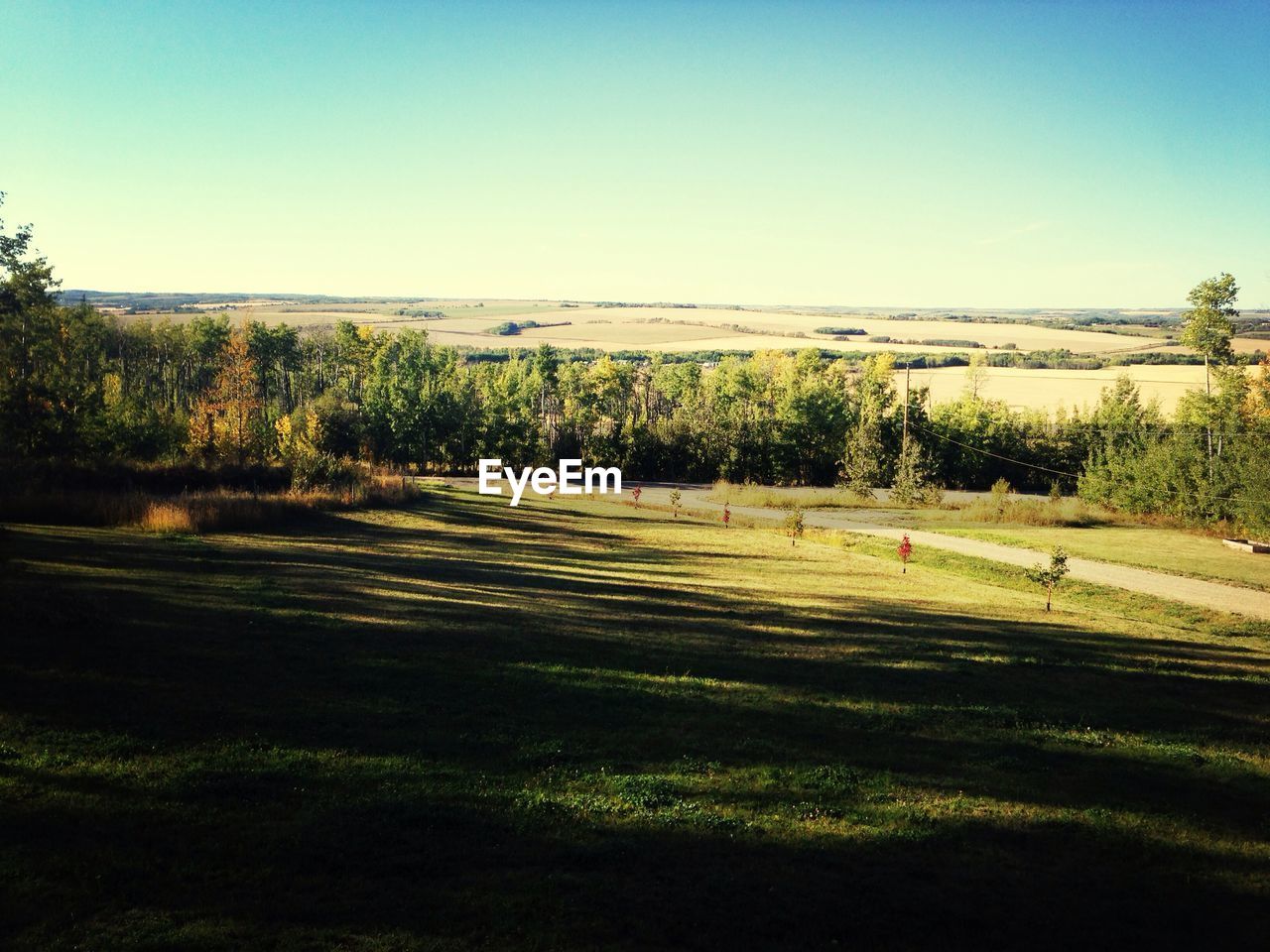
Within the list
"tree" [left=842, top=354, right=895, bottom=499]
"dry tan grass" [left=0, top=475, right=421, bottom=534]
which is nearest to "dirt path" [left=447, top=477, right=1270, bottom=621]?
"tree" [left=842, top=354, right=895, bottom=499]

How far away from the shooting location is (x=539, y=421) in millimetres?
91812

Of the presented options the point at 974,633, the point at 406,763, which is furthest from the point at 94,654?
the point at 974,633

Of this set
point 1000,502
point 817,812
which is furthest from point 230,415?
point 817,812

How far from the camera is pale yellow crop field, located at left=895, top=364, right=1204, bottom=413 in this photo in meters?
91.9

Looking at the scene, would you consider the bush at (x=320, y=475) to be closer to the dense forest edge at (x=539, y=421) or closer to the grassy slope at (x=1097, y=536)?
the dense forest edge at (x=539, y=421)

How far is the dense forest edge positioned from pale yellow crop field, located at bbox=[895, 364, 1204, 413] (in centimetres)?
405

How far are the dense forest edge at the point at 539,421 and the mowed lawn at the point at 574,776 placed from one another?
53.7ft

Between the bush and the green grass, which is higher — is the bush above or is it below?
above

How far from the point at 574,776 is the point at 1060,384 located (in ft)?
379

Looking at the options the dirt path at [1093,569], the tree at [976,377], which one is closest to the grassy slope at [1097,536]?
the dirt path at [1093,569]

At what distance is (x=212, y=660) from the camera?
1222 cm

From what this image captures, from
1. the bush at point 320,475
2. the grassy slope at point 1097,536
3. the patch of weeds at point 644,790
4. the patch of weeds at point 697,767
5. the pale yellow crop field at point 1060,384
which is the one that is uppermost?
the pale yellow crop field at point 1060,384

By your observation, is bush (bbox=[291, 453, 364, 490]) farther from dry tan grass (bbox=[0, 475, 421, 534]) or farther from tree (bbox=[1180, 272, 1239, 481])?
tree (bbox=[1180, 272, 1239, 481])

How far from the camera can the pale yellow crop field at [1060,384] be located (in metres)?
91.9
